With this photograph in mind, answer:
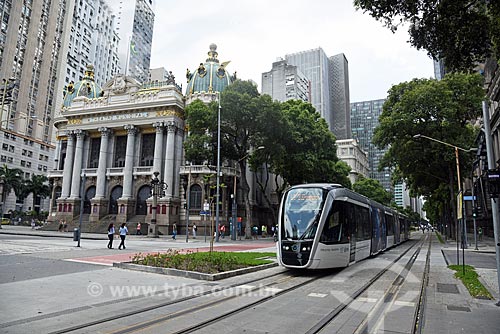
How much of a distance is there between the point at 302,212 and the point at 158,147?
3967 cm

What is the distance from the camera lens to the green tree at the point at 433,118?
102 ft

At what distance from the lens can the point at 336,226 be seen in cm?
1293

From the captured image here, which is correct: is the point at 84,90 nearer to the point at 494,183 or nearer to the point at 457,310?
the point at 494,183

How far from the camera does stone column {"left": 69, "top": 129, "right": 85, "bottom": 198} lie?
173 ft

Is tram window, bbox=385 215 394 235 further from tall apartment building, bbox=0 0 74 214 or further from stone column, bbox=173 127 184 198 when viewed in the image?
tall apartment building, bbox=0 0 74 214

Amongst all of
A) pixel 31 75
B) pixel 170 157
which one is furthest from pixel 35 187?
pixel 170 157

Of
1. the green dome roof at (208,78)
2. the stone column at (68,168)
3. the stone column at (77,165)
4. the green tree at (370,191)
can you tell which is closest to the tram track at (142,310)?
the green dome roof at (208,78)

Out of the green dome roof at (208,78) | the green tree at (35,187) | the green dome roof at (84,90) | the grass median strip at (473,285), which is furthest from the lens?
the green tree at (35,187)

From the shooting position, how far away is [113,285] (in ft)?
32.7

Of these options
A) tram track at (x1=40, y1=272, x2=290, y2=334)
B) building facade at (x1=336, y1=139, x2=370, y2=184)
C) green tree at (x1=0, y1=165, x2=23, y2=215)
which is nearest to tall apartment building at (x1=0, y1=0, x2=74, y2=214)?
green tree at (x1=0, y1=165, x2=23, y2=215)

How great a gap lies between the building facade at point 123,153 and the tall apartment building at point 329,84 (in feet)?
198

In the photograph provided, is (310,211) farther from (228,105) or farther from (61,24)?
(61,24)

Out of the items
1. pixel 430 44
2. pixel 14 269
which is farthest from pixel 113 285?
pixel 430 44

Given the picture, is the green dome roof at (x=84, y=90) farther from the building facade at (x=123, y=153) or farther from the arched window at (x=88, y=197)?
the arched window at (x=88, y=197)
